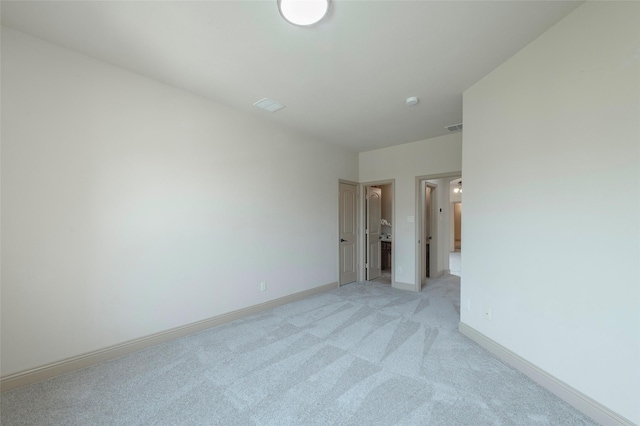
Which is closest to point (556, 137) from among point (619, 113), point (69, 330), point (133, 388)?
point (619, 113)

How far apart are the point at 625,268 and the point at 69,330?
4.22m

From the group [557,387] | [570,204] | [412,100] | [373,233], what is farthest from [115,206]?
[373,233]

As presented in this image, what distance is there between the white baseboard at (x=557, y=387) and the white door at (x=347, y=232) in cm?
280

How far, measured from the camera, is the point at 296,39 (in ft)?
6.70

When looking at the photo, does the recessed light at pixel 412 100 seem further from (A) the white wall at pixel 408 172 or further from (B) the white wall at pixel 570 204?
(A) the white wall at pixel 408 172

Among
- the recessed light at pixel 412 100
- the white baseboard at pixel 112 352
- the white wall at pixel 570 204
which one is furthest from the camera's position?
the recessed light at pixel 412 100

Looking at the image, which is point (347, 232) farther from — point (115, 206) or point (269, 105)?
point (115, 206)

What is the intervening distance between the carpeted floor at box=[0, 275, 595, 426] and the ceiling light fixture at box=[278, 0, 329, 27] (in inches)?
111

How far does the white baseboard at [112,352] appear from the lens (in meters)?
1.96

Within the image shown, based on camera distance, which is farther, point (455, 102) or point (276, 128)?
point (276, 128)

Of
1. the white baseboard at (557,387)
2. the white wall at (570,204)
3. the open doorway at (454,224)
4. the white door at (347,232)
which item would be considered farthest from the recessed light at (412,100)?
the open doorway at (454,224)

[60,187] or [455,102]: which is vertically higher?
[455,102]

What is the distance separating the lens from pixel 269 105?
321cm

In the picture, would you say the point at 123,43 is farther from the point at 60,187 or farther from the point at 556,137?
the point at 556,137
